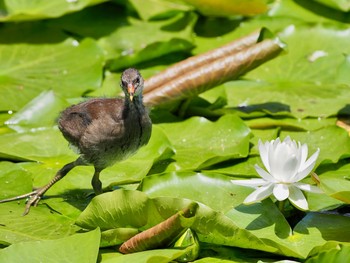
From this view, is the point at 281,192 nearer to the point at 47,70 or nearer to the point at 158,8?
the point at 47,70

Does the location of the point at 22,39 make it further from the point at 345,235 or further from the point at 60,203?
the point at 345,235

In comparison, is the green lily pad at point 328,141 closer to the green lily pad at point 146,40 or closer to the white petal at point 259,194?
the white petal at point 259,194

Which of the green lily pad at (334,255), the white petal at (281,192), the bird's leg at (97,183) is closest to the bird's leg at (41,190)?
the bird's leg at (97,183)

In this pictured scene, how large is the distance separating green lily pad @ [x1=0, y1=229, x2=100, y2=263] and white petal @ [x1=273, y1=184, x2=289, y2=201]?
690 mm

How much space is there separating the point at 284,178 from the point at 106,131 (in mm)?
951

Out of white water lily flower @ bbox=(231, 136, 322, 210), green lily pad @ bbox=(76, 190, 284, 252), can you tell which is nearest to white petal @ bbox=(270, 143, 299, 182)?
white water lily flower @ bbox=(231, 136, 322, 210)

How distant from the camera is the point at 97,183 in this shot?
145 inches

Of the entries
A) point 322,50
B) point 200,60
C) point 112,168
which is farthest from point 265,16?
point 112,168

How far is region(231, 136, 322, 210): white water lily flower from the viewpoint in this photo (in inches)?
124

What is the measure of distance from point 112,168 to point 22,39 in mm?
1612

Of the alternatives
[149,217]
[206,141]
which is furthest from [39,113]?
[149,217]

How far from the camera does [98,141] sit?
3.73 m

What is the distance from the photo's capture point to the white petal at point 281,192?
314 centimetres

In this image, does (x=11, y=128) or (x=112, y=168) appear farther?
(x=11, y=128)
